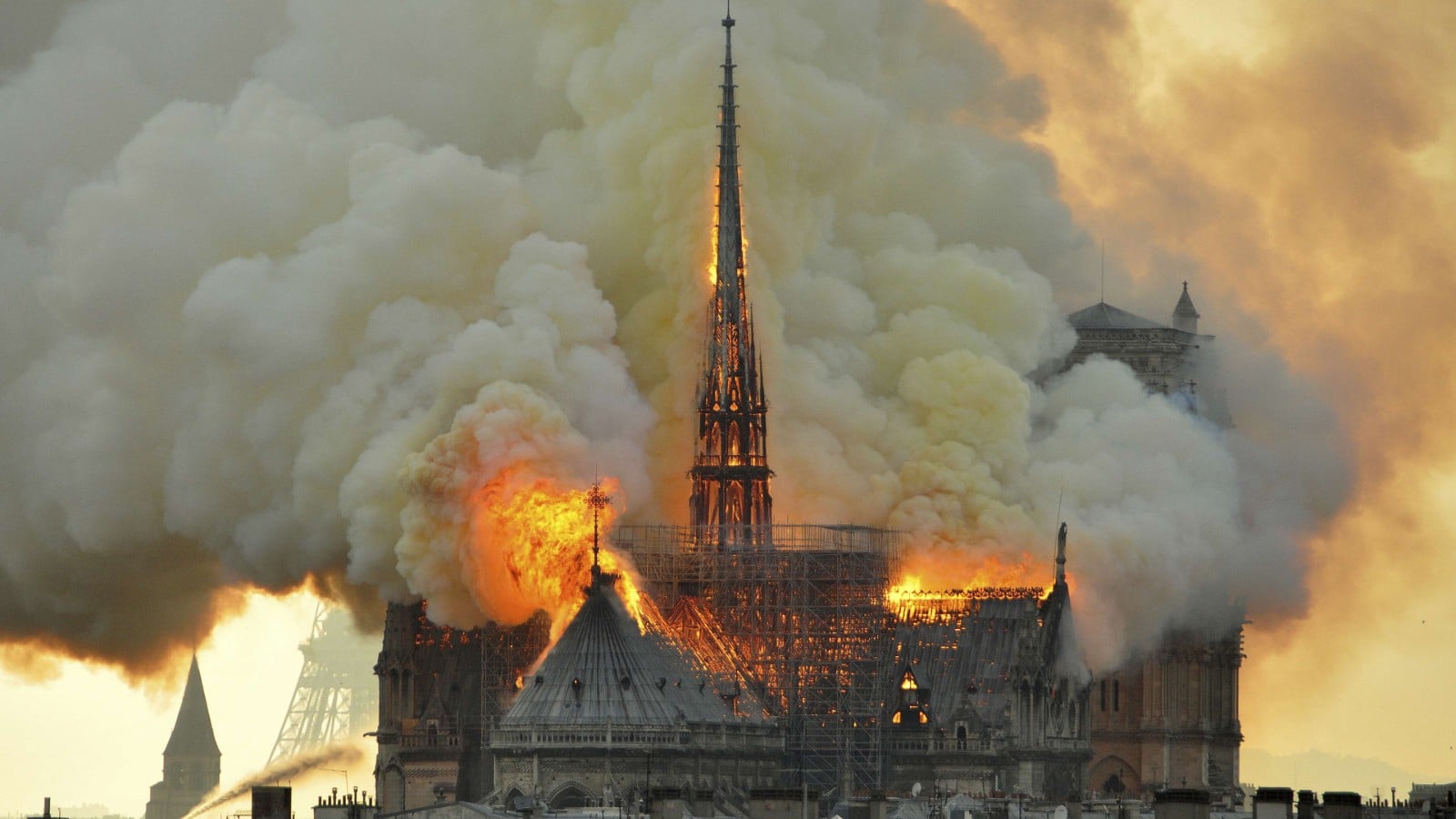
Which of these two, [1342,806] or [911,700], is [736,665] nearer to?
[911,700]

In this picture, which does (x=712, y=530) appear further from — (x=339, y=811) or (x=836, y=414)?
(x=339, y=811)

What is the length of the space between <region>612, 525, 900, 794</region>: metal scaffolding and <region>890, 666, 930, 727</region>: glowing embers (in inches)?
121

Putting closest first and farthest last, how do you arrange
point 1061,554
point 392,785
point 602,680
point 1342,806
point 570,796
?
1. point 1342,806
2. point 570,796
3. point 602,680
4. point 392,785
5. point 1061,554

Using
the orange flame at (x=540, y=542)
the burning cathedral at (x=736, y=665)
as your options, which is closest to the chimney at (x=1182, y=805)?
the burning cathedral at (x=736, y=665)

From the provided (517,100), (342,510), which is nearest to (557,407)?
(342,510)

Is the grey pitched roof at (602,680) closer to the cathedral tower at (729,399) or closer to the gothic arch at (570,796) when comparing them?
the gothic arch at (570,796)

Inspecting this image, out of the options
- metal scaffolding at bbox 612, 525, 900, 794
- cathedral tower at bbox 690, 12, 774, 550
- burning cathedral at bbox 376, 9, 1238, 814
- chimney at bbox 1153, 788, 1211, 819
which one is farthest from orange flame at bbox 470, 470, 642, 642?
chimney at bbox 1153, 788, 1211, 819

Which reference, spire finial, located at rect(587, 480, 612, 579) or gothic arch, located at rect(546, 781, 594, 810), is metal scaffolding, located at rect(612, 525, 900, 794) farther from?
gothic arch, located at rect(546, 781, 594, 810)

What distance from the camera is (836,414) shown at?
198 metres

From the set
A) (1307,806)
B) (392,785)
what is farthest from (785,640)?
(1307,806)

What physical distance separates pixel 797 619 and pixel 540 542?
14.3m

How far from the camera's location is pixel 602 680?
18262 centimetres

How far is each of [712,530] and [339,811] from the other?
33255mm

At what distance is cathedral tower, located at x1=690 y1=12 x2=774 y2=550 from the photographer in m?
194
